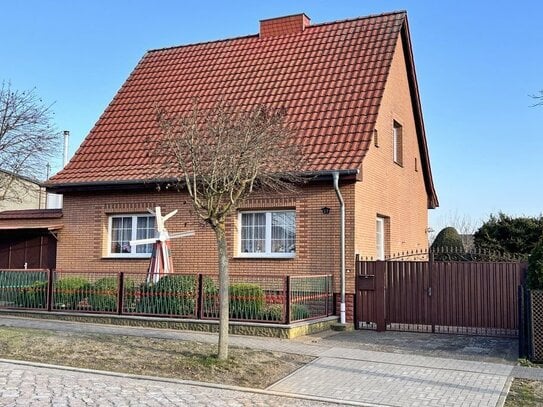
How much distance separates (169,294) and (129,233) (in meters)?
4.54

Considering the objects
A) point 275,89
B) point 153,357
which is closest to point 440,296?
point 153,357

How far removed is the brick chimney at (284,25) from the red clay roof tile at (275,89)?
0.44 feet

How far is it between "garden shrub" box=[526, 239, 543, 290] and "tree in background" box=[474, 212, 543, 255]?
13891 millimetres

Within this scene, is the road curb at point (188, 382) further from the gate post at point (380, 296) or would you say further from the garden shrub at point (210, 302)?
the gate post at point (380, 296)

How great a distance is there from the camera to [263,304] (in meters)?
13.1

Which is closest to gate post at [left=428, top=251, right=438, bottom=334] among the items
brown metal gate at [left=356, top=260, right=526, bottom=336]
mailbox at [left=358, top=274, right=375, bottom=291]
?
brown metal gate at [left=356, top=260, right=526, bottom=336]

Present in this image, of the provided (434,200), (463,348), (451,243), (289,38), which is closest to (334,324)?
(463,348)

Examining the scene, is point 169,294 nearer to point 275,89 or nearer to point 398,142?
point 275,89

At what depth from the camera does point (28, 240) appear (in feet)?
64.4

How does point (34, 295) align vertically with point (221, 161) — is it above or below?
below

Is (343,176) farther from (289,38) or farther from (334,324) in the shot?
(289,38)

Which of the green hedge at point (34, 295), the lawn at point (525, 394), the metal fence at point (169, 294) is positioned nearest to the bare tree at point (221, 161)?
the metal fence at point (169, 294)

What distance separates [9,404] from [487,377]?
657 centimetres

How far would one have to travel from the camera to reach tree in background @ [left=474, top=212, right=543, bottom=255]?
24.2 m
